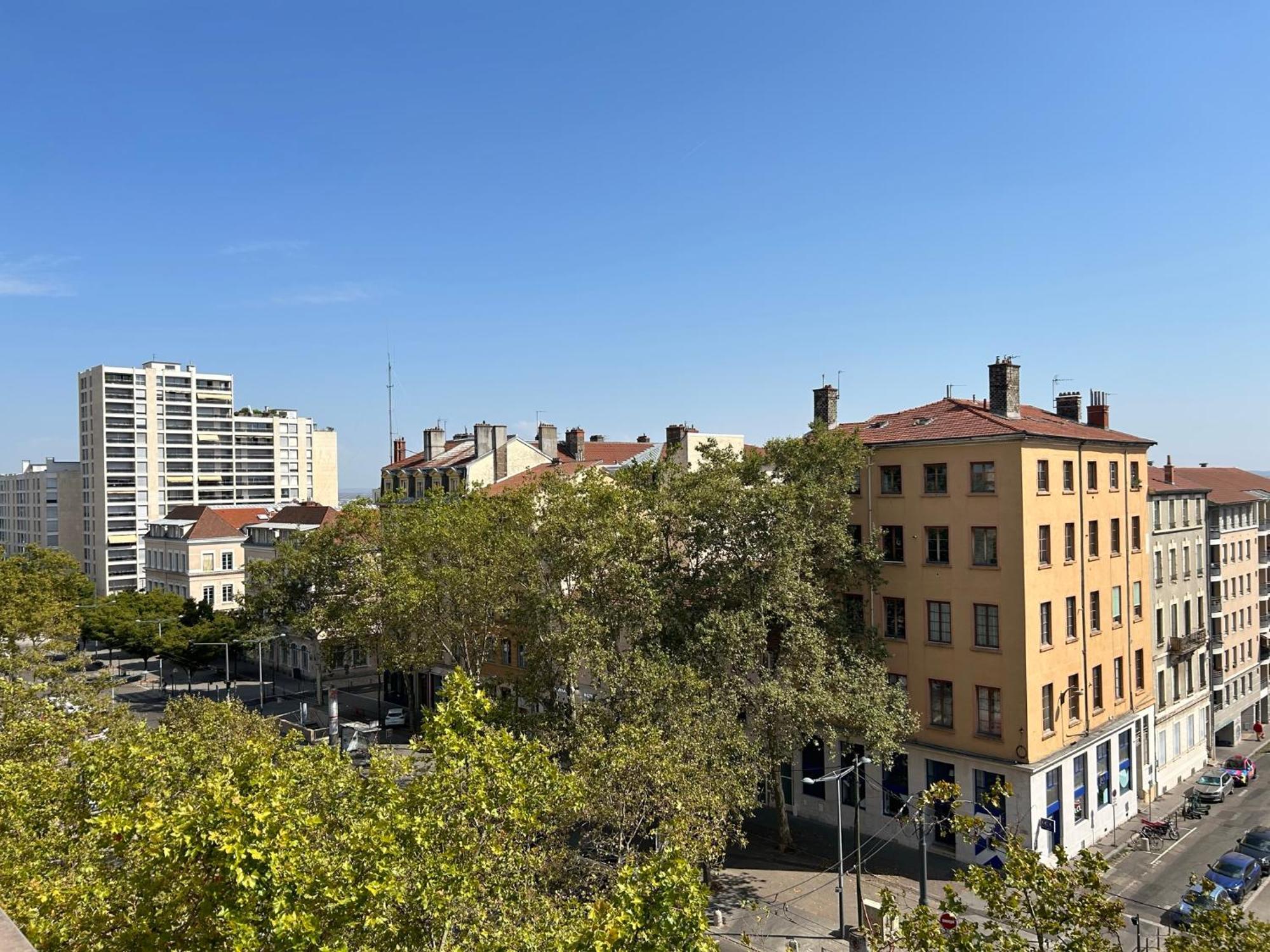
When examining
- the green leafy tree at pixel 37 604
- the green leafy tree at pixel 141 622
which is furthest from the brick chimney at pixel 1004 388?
the green leafy tree at pixel 141 622

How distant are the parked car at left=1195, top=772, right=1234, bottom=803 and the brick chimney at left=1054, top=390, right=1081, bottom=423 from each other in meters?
22.0

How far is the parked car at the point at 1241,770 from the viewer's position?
5097 centimetres

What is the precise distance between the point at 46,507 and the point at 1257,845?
166 metres

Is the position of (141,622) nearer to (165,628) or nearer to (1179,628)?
(165,628)

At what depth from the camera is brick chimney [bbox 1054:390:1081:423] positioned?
46281 mm

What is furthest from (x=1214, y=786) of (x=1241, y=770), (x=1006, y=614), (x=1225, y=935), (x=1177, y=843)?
(x=1225, y=935)

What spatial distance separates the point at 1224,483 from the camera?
67375mm

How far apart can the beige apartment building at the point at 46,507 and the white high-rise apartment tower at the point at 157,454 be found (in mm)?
2989

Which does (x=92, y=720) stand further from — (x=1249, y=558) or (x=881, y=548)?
(x=1249, y=558)

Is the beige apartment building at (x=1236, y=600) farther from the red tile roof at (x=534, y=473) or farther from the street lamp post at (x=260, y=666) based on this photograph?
the street lamp post at (x=260, y=666)

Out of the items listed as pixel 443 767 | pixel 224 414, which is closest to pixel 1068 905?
pixel 443 767

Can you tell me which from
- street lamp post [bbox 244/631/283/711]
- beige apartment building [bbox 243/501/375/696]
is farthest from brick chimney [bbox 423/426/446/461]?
street lamp post [bbox 244/631/283/711]

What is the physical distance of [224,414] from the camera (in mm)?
140125

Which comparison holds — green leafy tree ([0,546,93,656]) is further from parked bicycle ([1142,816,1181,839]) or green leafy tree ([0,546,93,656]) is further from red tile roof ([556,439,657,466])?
parked bicycle ([1142,816,1181,839])
